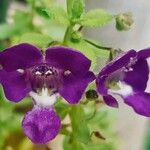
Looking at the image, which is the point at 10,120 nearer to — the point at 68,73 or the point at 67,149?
the point at 67,149

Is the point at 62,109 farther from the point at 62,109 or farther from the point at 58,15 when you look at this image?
the point at 58,15

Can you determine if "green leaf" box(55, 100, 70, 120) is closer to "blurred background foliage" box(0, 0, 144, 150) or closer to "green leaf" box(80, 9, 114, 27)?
"blurred background foliage" box(0, 0, 144, 150)

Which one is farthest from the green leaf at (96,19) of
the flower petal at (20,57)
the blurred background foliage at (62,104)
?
the flower petal at (20,57)

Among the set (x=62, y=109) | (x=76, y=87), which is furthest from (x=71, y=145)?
(x=76, y=87)

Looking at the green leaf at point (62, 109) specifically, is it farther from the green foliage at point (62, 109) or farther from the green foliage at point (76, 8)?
the green foliage at point (76, 8)

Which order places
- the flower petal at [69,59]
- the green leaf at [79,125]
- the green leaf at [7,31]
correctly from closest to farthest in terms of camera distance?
the flower petal at [69,59] → the green leaf at [79,125] → the green leaf at [7,31]

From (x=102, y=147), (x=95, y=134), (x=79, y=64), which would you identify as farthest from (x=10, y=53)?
(x=102, y=147)
